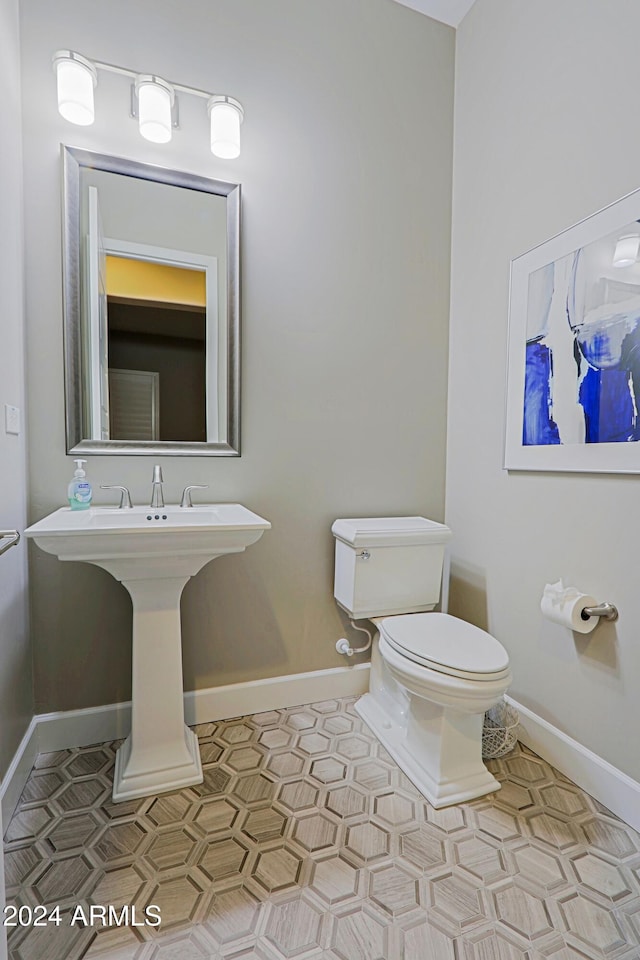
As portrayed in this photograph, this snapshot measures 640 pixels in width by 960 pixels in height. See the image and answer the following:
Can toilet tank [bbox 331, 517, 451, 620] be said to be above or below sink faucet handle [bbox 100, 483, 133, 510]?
below

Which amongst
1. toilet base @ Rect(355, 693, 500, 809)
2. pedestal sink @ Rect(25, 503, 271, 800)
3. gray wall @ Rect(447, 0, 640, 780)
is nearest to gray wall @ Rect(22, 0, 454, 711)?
gray wall @ Rect(447, 0, 640, 780)

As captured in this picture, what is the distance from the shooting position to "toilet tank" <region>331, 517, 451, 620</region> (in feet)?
6.15

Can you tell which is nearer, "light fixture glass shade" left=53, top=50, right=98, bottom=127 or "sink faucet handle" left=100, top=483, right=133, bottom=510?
"light fixture glass shade" left=53, top=50, right=98, bottom=127

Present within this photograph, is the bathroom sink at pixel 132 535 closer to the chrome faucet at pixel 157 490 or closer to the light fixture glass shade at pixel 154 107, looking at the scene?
the chrome faucet at pixel 157 490

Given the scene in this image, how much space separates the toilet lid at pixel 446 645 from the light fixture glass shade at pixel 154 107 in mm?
1858

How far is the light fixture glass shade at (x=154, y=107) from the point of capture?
161 centimetres

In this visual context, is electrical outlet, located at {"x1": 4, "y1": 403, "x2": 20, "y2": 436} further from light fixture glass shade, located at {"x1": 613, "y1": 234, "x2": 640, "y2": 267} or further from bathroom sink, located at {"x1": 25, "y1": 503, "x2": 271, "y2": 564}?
light fixture glass shade, located at {"x1": 613, "y1": 234, "x2": 640, "y2": 267}

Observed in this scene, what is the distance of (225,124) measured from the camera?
5.65 feet

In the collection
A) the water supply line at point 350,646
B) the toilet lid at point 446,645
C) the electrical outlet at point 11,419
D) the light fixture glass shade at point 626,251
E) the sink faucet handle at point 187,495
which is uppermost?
the light fixture glass shade at point 626,251

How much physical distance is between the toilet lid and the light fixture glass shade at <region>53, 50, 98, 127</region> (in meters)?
1.97

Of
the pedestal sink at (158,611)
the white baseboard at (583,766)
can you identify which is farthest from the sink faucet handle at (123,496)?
the white baseboard at (583,766)

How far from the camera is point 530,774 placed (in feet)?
5.34

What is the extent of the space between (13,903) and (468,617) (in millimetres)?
1735

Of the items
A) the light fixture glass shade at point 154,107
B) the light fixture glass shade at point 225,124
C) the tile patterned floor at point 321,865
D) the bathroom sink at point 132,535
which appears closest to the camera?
the tile patterned floor at point 321,865
